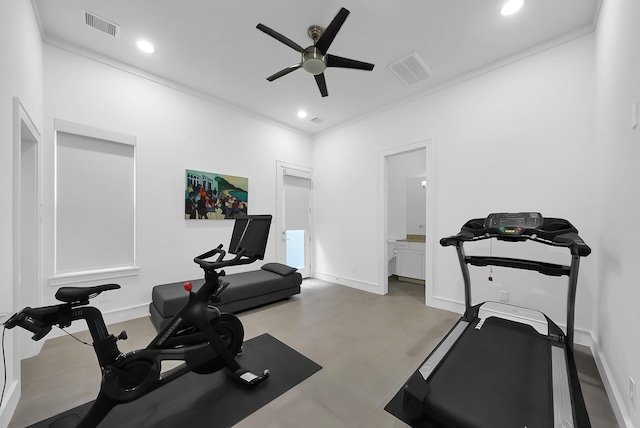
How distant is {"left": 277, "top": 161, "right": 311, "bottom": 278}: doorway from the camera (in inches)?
202

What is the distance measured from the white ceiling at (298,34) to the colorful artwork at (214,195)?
56.1 inches

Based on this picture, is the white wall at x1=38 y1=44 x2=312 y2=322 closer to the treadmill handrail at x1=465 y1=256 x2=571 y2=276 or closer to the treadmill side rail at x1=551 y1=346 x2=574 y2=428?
the treadmill handrail at x1=465 y1=256 x2=571 y2=276

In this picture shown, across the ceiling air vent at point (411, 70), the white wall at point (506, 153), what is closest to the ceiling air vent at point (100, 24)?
the ceiling air vent at point (411, 70)

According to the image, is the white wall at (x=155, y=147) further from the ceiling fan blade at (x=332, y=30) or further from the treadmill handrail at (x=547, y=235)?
the treadmill handrail at (x=547, y=235)

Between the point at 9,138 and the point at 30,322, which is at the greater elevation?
the point at 9,138

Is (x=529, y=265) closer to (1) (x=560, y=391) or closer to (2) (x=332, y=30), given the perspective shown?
(1) (x=560, y=391)

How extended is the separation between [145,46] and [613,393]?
538 cm

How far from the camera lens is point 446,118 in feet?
12.1

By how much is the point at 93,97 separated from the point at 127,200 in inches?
51.2

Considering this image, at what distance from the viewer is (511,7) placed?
7.88 ft

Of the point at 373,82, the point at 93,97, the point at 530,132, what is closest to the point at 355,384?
the point at 530,132

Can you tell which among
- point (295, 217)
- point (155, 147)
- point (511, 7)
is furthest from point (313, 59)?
point (295, 217)

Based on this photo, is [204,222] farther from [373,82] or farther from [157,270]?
[373,82]

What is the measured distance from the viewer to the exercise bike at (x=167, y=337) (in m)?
1.42
